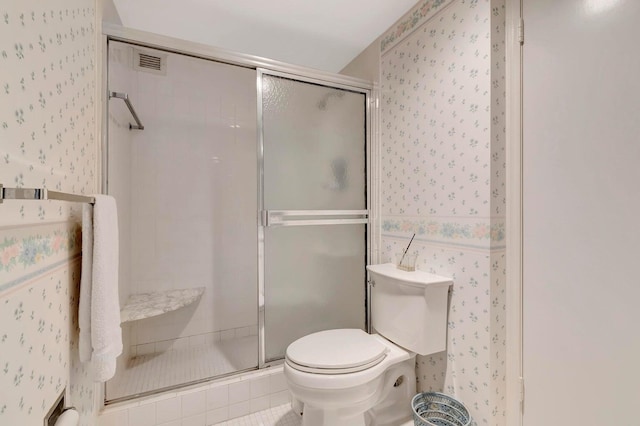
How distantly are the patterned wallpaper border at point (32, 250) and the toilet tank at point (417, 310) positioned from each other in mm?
1327

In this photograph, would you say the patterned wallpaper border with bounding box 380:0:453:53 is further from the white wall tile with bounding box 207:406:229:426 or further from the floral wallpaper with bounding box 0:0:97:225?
the white wall tile with bounding box 207:406:229:426

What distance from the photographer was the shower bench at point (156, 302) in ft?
5.73

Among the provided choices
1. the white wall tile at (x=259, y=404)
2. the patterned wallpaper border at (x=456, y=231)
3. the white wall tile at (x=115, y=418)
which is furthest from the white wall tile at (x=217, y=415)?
the patterned wallpaper border at (x=456, y=231)

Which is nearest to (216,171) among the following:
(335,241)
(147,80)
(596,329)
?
(147,80)

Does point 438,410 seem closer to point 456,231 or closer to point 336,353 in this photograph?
point 336,353

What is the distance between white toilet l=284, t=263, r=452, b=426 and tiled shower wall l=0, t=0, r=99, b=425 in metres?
0.86

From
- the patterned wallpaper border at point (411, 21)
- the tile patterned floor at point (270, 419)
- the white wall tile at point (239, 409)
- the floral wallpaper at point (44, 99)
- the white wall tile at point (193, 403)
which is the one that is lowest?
the tile patterned floor at point (270, 419)

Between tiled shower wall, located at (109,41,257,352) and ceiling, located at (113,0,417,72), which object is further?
tiled shower wall, located at (109,41,257,352)

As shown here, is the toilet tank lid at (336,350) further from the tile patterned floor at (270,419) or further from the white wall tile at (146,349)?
the white wall tile at (146,349)

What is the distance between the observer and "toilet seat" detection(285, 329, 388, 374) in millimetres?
1264

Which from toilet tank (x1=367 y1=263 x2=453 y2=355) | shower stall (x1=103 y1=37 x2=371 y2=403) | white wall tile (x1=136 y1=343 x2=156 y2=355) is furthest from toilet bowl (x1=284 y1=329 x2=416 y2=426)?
white wall tile (x1=136 y1=343 x2=156 y2=355)

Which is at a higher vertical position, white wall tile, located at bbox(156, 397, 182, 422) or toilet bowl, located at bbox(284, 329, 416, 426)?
toilet bowl, located at bbox(284, 329, 416, 426)

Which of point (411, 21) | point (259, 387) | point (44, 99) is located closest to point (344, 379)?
point (259, 387)

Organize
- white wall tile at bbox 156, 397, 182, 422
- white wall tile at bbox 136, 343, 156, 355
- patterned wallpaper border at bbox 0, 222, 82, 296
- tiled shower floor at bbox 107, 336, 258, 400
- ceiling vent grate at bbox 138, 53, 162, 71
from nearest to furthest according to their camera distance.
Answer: patterned wallpaper border at bbox 0, 222, 82, 296 < white wall tile at bbox 156, 397, 182, 422 < tiled shower floor at bbox 107, 336, 258, 400 < ceiling vent grate at bbox 138, 53, 162, 71 < white wall tile at bbox 136, 343, 156, 355
